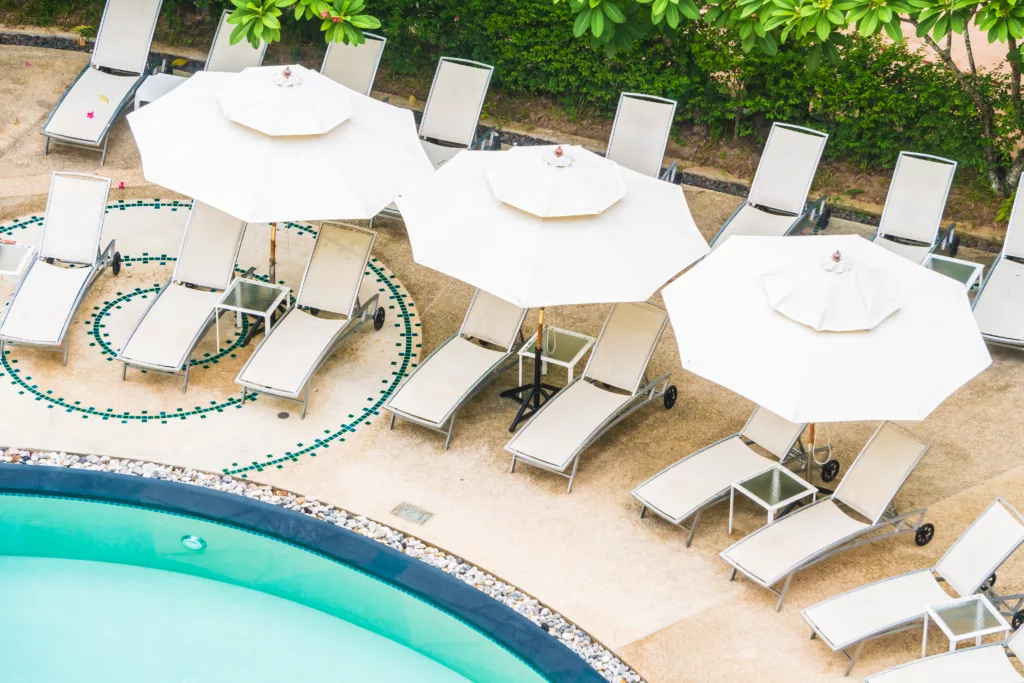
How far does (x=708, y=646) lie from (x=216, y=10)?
1027cm

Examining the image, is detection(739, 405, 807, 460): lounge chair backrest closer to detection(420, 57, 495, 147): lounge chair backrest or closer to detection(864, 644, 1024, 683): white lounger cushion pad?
detection(864, 644, 1024, 683): white lounger cushion pad

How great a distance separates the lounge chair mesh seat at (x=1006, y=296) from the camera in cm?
979

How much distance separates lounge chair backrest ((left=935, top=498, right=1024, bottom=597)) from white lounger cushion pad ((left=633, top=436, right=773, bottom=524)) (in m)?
1.41

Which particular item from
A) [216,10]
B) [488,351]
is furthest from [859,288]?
[216,10]

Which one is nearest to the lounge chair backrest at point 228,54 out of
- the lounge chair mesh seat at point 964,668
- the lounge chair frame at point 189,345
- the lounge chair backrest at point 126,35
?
the lounge chair backrest at point 126,35

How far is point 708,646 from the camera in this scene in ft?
23.6

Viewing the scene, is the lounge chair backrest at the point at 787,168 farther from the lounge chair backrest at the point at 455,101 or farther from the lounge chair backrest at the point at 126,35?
the lounge chair backrest at the point at 126,35

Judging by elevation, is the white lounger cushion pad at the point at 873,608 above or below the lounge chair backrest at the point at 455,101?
below

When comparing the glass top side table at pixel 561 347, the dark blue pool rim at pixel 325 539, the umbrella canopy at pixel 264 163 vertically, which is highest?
the umbrella canopy at pixel 264 163

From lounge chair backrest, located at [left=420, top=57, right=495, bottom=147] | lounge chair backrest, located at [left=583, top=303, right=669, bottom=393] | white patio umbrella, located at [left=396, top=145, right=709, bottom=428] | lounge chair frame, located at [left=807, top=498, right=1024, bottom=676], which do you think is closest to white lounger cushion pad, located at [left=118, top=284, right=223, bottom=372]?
white patio umbrella, located at [left=396, top=145, right=709, bottom=428]

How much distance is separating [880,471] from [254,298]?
4971 millimetres

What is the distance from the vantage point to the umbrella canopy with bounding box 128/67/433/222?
27.8 feet

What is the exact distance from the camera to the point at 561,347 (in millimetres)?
9281

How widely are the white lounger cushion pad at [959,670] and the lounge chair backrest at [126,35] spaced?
9.69m
